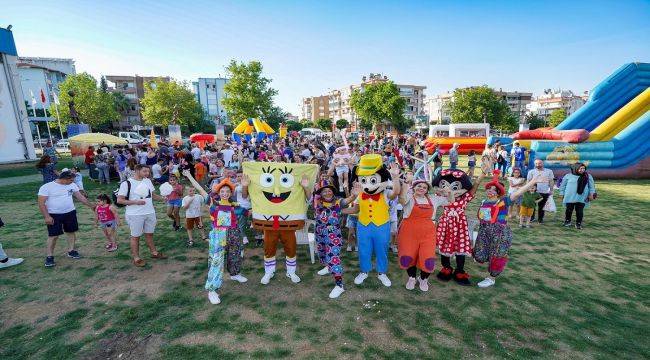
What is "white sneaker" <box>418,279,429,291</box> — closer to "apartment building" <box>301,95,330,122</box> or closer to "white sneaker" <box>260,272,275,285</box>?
"white sneaker" <box>260,272,275,285</box>

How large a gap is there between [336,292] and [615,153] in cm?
1600

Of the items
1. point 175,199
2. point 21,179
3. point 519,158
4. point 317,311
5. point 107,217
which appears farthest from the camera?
point 21,179

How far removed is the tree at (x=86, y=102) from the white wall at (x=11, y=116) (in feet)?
75.1

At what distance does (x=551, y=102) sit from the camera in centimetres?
9688

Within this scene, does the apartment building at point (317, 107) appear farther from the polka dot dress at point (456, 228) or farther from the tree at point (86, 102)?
the polka dot dress at point (456, 228)

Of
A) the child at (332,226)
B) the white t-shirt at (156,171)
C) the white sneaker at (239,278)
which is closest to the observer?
the child at (332,226)

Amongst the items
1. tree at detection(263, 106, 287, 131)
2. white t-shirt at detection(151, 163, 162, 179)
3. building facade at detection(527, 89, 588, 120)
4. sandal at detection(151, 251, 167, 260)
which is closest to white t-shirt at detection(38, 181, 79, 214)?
sandal at detection(151, 251, 167, 260)

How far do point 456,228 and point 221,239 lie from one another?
3.70m

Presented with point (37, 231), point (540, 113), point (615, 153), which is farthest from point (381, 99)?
point (540, 113)

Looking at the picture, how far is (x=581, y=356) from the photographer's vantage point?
3564mm

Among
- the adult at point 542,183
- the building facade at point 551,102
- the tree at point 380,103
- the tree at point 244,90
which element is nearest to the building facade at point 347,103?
the tree at point 380,103

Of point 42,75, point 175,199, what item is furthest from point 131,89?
point 175,199

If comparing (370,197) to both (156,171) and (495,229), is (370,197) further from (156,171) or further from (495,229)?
(156,171)

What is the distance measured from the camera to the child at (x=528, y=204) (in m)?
8.06
